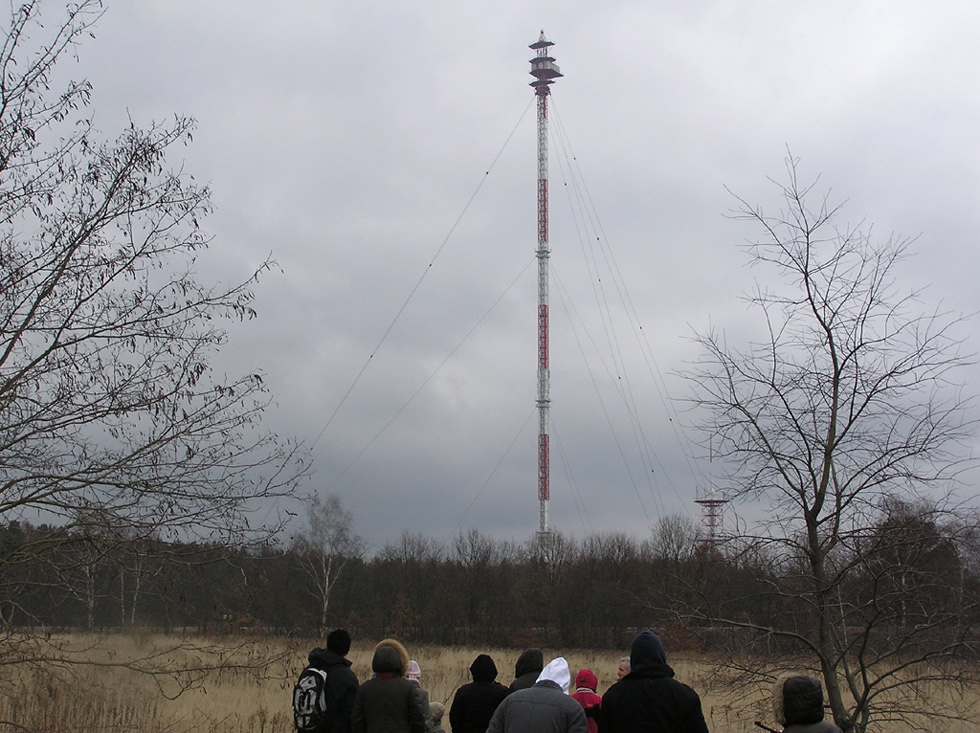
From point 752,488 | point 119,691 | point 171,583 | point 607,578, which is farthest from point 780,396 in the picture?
point 607,578

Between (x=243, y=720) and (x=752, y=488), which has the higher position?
(x=752, y=488)

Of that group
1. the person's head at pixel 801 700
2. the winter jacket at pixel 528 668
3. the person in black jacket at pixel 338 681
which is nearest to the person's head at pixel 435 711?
the winter jacket at pixel 528 668

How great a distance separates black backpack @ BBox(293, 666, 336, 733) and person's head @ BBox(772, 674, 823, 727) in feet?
11.9

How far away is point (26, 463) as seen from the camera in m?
6.65

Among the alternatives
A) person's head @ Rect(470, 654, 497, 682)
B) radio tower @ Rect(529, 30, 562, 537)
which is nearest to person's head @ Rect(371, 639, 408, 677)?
person's head @ Rect(470, 654, 497, 682)

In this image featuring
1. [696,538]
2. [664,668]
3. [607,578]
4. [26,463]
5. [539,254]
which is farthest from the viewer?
[607,578]

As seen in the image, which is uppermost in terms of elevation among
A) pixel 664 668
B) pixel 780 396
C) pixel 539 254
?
pixel 539 254

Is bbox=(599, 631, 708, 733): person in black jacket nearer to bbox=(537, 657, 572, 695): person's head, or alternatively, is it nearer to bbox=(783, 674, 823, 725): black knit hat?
bbox=(537, 657, 572, 695): person's head

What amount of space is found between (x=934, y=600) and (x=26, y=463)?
7527 mm

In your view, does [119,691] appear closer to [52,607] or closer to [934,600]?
[52,607]

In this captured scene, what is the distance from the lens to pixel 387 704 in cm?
645

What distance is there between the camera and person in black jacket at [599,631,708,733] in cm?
503

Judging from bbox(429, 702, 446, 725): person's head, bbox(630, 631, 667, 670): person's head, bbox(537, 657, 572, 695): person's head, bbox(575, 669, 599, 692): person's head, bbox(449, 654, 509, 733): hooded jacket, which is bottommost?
bbox(429, 702, 446, 725): person's head

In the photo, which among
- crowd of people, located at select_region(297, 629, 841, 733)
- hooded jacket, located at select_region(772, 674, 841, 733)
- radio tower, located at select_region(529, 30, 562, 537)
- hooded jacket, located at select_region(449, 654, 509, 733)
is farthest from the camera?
radio tower, located at select_region(529, 30, 562, 537)
